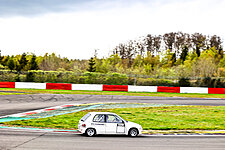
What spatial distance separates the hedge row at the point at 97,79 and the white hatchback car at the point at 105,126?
88.6 feet

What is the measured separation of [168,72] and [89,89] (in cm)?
3752

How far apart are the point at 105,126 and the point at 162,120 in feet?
20.0

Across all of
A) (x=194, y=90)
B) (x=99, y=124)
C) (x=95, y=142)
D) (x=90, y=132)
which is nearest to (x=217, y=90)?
(x=194, y=90)

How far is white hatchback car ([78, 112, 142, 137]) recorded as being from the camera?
1120 centimetres

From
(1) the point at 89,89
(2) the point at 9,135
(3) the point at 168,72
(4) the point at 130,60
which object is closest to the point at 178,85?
(1) the point at 89,89

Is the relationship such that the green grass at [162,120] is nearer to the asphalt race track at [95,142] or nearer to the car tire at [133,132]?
the asphalt race track at [95,142]

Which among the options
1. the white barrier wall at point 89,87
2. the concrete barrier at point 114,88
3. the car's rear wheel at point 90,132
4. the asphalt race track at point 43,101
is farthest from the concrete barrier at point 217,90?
the car's rear wheel at point 90,132

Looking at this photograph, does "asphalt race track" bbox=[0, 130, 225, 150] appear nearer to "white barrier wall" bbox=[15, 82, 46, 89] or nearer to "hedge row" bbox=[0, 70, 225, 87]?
"white barrier wall" bbox=[15, 82, 46, 89]

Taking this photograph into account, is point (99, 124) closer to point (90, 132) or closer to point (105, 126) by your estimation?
point (105, 126)

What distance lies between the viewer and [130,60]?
10250cm

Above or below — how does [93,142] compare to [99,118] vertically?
below

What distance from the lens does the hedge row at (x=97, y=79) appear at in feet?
125

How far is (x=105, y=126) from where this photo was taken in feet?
37.2

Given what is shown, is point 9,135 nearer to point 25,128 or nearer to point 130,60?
point 25,128
